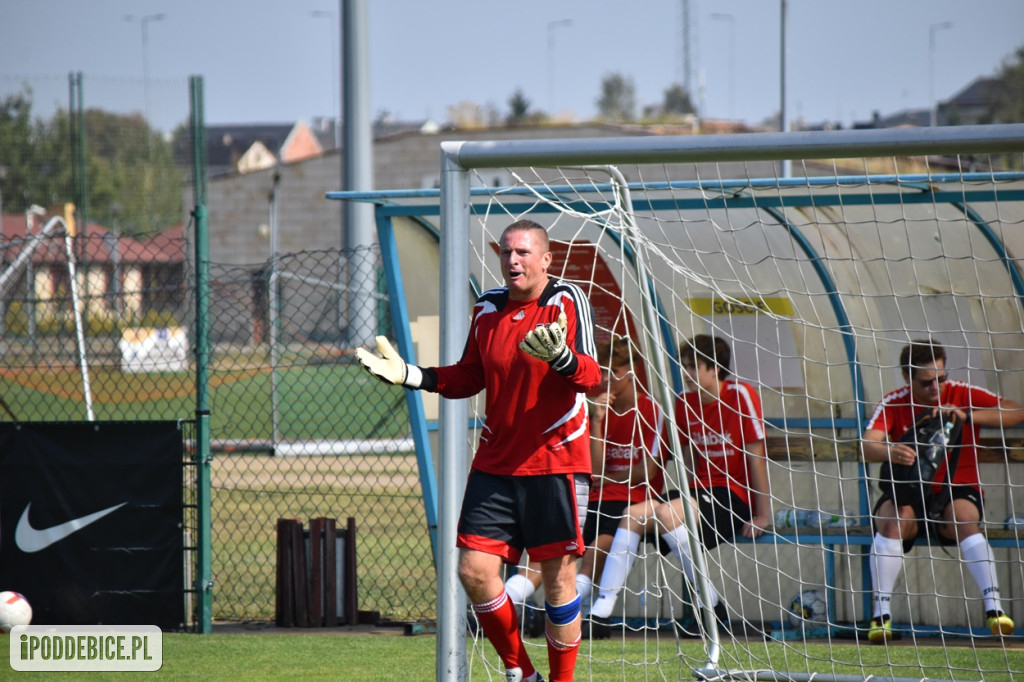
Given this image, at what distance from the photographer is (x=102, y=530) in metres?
6.49

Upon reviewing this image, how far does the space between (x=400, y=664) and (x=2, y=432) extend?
3005 mm

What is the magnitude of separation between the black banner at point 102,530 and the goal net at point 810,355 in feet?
6.99

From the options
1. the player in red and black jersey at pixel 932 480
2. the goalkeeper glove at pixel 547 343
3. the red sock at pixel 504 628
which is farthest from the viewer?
the player in red and black jersey at pixel 932 480

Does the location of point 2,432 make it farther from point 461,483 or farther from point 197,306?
point 461,483

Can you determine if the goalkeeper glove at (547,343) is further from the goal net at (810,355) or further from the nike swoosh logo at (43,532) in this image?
the nike swoosh logo at (43,532)

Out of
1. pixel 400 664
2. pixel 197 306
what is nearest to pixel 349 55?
pixel 197 306

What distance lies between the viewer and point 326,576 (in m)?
6.54

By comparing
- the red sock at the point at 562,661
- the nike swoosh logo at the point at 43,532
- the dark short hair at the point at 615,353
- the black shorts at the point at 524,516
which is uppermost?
the dark short hair at the point at 615,353

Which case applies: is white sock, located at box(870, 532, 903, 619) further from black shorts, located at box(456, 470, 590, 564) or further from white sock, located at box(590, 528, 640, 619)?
black shorts, located at box(456, 470, 590, 564)

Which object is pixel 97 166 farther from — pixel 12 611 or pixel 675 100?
pixel 675 100

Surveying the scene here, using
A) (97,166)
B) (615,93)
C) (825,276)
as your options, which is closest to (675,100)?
(615,93)

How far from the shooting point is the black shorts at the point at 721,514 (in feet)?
19.9

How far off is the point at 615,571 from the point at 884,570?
148cm

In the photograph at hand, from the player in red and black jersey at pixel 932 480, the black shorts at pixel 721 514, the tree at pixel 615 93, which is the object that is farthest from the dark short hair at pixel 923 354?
the tree at pixel 615 93
